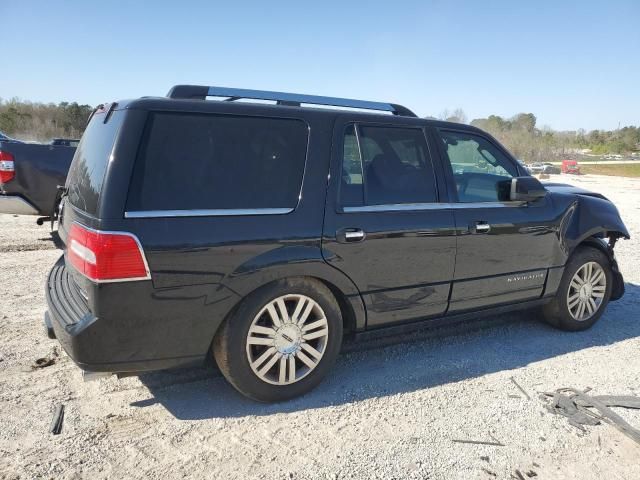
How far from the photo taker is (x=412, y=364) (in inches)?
148

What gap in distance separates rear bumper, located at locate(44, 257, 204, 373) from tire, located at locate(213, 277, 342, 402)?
243 mm

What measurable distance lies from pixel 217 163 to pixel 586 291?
371cm

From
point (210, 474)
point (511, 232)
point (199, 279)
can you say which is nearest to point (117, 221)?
point (199, 279)

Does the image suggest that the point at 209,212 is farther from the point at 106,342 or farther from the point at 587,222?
the point at 587,222

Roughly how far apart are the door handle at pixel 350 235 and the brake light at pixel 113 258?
1.21m

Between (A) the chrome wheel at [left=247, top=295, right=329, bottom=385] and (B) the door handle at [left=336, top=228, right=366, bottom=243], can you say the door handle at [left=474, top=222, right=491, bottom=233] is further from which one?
(A) the chrome wheel at [left=247, top=295, right=329, bottom=385]

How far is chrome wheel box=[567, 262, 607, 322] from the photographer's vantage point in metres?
4.55

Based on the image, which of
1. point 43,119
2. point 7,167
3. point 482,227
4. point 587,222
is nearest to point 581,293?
point 587,222

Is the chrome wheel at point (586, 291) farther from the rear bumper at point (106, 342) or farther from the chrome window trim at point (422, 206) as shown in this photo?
the rear bumper at point (106, 342)

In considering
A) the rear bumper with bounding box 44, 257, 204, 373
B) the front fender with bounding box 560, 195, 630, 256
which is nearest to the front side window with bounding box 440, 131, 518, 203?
the front fender with bounding box 560, 195, 630, 256

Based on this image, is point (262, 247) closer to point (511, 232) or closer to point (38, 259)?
A: point (511, 232)

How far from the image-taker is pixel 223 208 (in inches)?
111

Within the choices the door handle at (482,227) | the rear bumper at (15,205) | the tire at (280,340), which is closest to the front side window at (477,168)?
the door handle at (482,227)

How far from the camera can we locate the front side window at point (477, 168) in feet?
12.6
